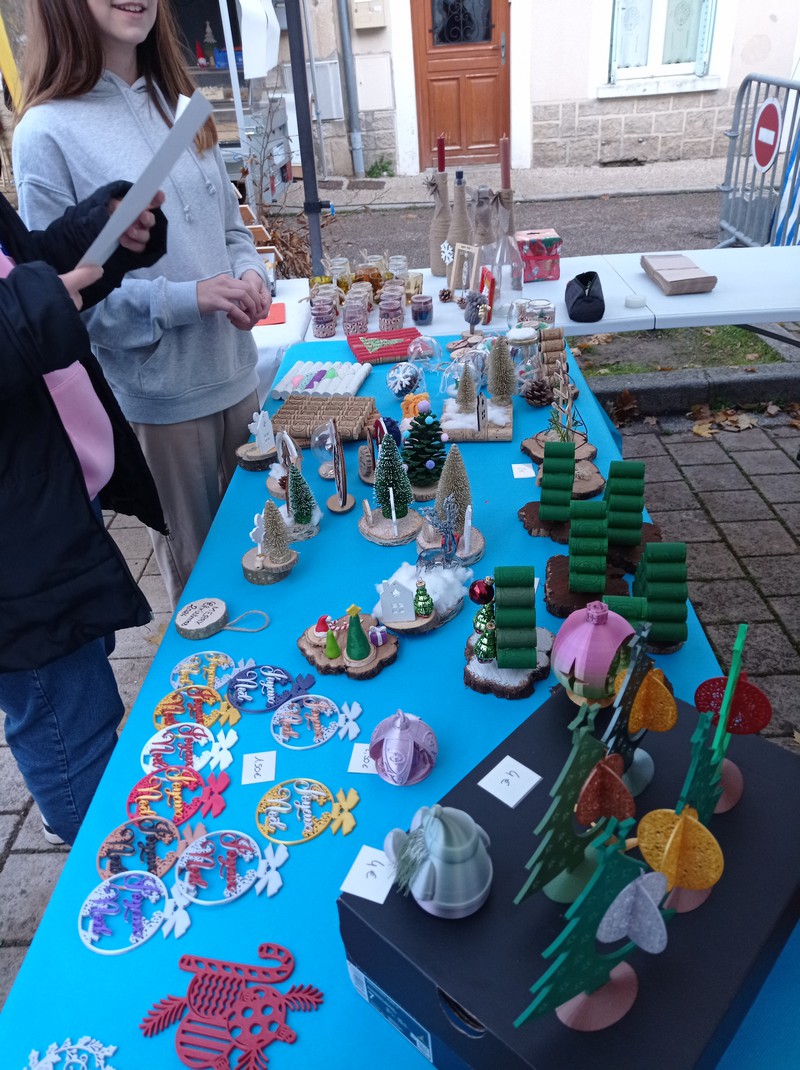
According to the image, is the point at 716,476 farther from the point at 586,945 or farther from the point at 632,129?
the point at 632,129

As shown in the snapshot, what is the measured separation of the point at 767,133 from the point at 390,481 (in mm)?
4581

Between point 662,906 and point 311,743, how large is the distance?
24.5 inches

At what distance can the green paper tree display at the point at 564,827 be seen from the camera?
2.46 ft

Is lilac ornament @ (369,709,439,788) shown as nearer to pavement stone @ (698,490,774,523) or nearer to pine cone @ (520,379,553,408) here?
pine cone @ (520,379,553,408)

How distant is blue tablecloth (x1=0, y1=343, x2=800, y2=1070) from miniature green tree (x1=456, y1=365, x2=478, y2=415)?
36cm

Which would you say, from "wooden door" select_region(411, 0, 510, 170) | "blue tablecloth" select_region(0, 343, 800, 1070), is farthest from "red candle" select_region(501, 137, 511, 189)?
"wooden door" select_region(411, 0, 510, 170)

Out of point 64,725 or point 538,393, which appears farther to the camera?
point 538,393

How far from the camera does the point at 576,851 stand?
79cm

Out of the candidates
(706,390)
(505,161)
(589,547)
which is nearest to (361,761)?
(589,547)

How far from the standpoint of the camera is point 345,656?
1.39 metres

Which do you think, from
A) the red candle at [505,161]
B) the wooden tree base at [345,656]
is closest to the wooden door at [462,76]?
the red candle at [505,161]

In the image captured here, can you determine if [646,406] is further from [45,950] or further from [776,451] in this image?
[45,950]

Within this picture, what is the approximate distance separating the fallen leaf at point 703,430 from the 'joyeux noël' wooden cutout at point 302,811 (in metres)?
3.27

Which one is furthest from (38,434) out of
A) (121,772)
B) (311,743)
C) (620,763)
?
(620,763)
